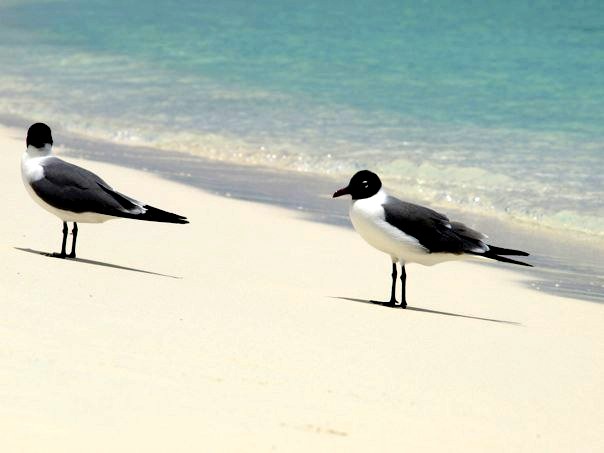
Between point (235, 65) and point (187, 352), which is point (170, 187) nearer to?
point (187, 352)

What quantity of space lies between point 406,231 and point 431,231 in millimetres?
123

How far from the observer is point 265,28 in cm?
2045

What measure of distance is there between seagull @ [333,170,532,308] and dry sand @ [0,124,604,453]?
260 millimetres

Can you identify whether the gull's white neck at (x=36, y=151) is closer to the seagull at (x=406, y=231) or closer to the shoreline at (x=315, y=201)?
the seagull at (x=406, y=231)

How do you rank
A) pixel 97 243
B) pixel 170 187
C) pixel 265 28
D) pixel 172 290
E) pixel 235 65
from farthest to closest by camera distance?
pixel 265 28, pixel 235 65, pixel 170 187, pixel 97 243, pixel 172 290

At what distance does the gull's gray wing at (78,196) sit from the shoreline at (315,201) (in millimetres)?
2162

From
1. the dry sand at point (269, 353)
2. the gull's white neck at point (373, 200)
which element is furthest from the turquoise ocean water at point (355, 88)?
the gull's white neck at point (373, 200)

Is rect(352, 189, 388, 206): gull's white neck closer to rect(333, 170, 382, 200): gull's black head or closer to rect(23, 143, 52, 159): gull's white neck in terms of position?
rect(333, 170, 382, 200): gull's black head

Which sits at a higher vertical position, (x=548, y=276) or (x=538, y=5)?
(x=538, y=5)

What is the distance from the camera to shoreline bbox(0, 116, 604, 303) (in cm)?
733

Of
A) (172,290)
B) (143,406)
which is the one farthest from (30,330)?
(172,290)

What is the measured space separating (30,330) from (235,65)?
12.9m

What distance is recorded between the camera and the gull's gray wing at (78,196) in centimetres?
616

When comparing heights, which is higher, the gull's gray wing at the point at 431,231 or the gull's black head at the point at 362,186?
the gull's black head at the point at 362,186
